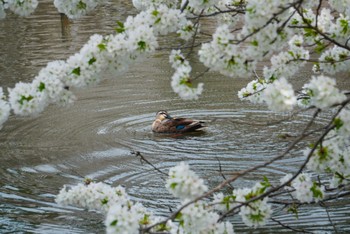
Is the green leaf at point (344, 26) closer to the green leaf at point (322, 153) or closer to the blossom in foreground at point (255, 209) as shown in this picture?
the green leaf at point (322, 153)

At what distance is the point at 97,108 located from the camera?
11.1m

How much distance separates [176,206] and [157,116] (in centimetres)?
314

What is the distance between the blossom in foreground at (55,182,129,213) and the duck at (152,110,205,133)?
4.79 m

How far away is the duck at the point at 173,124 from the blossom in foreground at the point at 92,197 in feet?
15.7

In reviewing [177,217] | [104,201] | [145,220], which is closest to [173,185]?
[177,217]

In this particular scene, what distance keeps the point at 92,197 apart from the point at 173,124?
5.00 metres

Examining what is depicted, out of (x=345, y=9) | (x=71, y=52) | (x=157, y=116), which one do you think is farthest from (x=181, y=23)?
(x=71, y=52)

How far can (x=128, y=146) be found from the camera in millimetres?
9250

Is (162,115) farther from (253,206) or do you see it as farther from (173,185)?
(173,185)

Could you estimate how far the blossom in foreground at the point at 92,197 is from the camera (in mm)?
4770

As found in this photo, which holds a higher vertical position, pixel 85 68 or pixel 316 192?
pixel 85 68

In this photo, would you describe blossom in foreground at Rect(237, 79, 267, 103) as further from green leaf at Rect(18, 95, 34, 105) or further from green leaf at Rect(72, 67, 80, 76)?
green leaf at Rect(18, 95, 34, 105)

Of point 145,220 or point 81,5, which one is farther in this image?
point 81,5

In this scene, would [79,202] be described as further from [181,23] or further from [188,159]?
[188,159]
